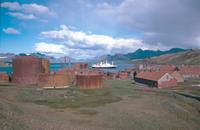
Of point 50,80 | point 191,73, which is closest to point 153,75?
point 191,73

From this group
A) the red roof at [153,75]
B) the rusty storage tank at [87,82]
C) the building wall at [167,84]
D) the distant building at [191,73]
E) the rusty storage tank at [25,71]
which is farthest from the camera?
the distant building at [191,73]

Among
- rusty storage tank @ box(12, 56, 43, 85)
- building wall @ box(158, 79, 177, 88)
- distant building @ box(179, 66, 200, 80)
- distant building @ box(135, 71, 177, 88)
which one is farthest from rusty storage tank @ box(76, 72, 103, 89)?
distant building @ box(179, 66, 200, 80)

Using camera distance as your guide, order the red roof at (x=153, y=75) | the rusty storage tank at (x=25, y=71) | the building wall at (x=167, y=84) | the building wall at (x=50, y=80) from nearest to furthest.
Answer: the building wall at (x=50, y=80)
the rusty storage tank at (x=25, y=71)
the building wall at (x=167, y=84)
the red roof at (x=153, y=75)

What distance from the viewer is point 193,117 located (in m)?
28.0

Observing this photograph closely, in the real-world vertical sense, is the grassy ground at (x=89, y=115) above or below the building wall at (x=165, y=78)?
below

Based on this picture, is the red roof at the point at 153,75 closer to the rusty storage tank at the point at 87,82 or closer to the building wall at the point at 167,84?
the building wall at the point at 167,84

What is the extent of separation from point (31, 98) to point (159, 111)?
69.5 feet

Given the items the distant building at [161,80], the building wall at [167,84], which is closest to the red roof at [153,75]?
the distant building at [161,80]

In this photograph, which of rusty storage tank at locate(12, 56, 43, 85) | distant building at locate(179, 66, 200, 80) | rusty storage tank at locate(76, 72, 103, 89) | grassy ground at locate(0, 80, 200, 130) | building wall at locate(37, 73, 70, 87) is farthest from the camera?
distant building at locate(179, 66, 200, 80)

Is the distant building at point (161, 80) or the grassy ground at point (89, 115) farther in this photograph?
the distant building at point (161, 80)

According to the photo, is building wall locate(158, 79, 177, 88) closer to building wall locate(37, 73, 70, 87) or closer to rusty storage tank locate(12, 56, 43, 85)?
building wall locate(37, 73, 70, 87)

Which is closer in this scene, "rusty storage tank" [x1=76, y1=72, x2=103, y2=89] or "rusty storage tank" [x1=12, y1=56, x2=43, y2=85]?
"rusty storage tank" [x1=76, y1=72, x2=103, y2=89]

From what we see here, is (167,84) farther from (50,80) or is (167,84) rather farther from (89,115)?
(89,115)

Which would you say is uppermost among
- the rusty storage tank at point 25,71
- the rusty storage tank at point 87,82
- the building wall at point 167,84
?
the rusty storage tank at point 25,71
